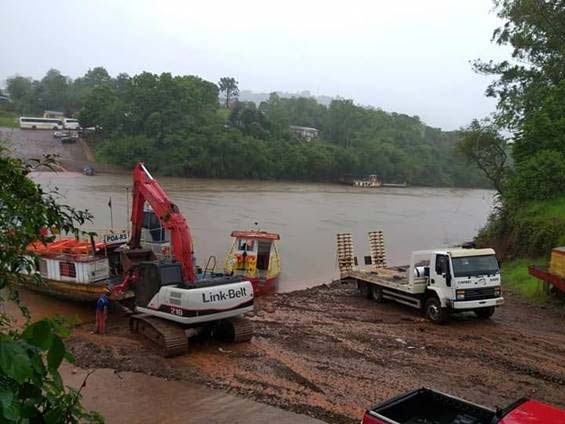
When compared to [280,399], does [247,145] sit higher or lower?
higher

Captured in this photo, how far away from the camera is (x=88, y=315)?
16.6 m

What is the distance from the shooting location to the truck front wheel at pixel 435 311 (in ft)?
49.3

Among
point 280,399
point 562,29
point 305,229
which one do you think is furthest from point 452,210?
point 280,399

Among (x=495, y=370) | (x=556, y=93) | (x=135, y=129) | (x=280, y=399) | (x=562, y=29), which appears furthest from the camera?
(x=135, y=129)

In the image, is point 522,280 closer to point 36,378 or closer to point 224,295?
point 224,295

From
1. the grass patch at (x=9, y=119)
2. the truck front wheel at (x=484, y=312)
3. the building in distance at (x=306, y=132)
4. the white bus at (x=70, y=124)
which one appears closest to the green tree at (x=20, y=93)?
the white bus at (x=70, y=124)

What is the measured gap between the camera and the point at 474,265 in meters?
15.0

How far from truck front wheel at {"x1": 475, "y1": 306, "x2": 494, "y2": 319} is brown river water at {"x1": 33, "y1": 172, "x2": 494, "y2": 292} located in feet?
29.2

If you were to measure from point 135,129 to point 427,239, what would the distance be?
4989 cm

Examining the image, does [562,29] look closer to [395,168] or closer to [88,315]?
[88,315]

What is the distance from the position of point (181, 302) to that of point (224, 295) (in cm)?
95

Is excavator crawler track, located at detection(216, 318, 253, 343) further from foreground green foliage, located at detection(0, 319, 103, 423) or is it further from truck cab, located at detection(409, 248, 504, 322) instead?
foreground green foliage, located at detection(0, 319, 103, 423)

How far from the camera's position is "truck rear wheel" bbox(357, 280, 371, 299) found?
18.7m

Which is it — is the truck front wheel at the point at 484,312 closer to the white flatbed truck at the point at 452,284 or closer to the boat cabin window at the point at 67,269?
the white flatbed truck at the point at 452,284
